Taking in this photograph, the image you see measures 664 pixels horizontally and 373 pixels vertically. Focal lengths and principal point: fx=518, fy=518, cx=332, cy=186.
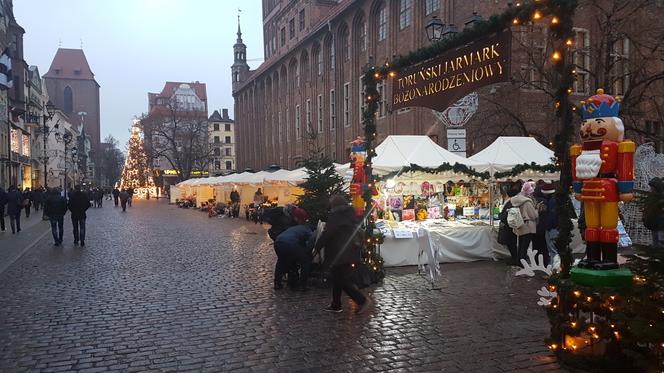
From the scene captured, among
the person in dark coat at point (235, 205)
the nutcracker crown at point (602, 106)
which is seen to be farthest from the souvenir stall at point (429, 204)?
the person in dark coat at point (235, 205)

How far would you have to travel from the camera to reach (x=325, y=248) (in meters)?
7.48

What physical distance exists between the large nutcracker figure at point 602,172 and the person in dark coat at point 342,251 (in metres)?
2.98

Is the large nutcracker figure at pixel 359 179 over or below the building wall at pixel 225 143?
below

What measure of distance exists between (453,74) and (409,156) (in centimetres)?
601

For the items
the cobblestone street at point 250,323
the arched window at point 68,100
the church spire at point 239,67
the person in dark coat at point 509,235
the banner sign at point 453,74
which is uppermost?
the arched window at point 68,100

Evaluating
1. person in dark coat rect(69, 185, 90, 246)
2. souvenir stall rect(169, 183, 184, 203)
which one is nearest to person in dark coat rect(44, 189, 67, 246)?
person in dark coat rect(69, 185, 90, 246)

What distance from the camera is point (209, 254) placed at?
1364 centimetres

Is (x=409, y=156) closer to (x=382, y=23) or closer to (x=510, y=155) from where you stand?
(x=510, y=155)

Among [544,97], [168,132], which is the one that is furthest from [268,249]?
[168,132]

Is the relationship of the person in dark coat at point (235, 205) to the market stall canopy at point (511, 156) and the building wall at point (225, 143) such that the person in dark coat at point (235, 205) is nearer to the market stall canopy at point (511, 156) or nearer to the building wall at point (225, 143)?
the market stall canopy at point (511, 156)

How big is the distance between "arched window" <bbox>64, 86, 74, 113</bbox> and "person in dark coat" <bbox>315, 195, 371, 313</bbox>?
406 feet

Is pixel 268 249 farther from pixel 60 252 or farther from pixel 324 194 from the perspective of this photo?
pixel 60 252

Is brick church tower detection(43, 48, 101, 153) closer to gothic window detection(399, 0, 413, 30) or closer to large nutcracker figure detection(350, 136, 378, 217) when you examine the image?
gothic window detection(399, 0, 413, 30)

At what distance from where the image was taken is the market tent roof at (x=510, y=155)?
13.4 m
